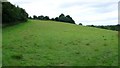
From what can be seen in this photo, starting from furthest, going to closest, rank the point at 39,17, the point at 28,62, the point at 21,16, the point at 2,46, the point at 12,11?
the point at 39,17 < the point at 21,16 < the point at 12,11 < the point at 2,46 < the point at 28,62

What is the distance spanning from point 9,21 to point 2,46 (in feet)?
51.0

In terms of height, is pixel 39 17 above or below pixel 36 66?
above

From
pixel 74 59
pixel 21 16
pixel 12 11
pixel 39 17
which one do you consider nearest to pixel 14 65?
pixel 74 59

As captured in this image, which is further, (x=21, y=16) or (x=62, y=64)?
(x=21, y=16)

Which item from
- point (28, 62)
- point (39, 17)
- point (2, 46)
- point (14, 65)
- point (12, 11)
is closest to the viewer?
point (14, 65)

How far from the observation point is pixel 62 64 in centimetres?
1474

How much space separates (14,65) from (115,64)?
5.57 m

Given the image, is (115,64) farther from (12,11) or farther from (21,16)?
(21,16)

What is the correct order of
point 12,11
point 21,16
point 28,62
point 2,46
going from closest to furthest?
1. point 28,62
2. point 2,46
3. point 12,11
4. point 21,16

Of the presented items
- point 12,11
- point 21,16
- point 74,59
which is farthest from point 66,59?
point 21,16

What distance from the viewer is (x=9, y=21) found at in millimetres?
34781

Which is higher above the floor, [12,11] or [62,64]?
[12,11]

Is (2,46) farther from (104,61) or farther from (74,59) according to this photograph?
(104,61)

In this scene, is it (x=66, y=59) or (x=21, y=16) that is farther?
(x=21, y=16)
